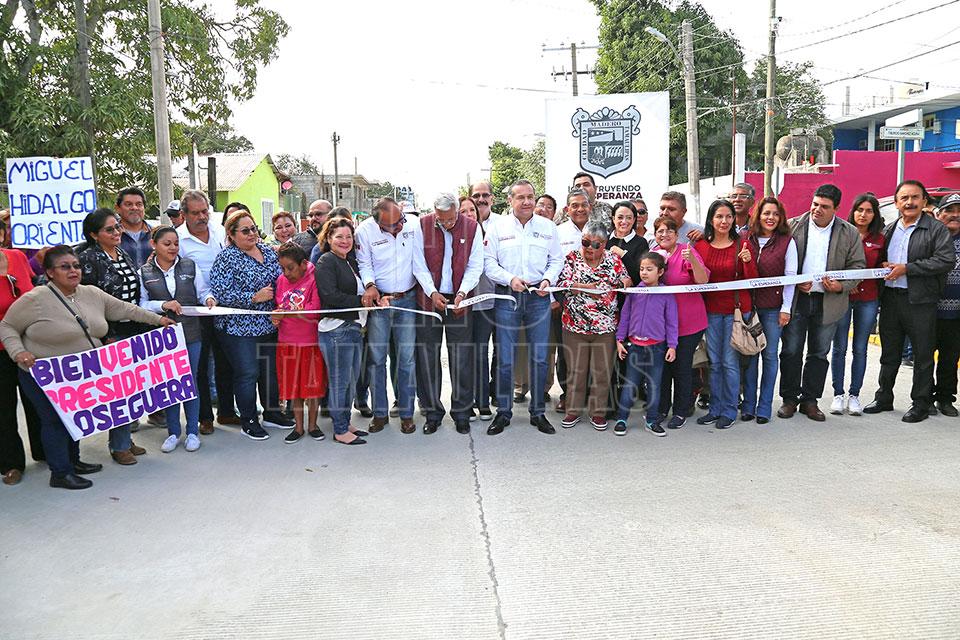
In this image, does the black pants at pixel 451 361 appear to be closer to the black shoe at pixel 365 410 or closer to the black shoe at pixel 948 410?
the black shoe at pixel 365 410

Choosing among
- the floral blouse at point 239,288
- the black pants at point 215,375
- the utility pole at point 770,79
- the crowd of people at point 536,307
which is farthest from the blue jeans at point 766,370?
the utility pole at point 770,79

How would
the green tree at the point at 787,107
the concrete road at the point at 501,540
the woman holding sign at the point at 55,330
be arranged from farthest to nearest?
the green tree at the point at 787,107, the woman holding sign at the point at 55,330, the concrete road at the point at 501,540

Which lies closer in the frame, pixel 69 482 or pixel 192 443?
pixel 69 482

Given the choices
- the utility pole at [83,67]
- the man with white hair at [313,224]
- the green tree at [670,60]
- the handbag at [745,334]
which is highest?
the green tree at [670,60]

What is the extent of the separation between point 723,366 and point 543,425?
63.6 inches

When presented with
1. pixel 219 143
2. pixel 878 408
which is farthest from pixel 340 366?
pixel 219 143

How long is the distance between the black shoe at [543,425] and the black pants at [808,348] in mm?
2134

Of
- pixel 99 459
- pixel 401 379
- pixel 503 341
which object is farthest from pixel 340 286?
pixel 99 459

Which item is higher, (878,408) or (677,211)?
(677,211)

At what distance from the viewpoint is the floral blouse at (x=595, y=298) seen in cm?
581

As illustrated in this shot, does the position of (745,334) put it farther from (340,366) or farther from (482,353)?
(340,366)

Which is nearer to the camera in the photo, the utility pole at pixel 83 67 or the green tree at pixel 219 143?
the utility pole at pixel 83 67

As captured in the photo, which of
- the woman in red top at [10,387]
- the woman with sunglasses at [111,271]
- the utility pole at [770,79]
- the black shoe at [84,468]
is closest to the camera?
the woman in red top at [10,387]

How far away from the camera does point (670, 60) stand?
3303 centimetres
